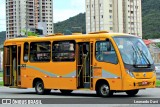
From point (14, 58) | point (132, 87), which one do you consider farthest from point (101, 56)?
point (14, 58)

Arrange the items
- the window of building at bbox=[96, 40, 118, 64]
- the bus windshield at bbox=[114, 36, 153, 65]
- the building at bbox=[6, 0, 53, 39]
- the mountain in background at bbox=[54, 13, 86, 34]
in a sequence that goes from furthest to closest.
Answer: the mountain in background at bbox=[54, 13, 86, 34] < the building at bbox=[6, 0, 53, 39] < the window of building at bbox=[96, 40, 118, 64] < the bus windshield at bbox=[114, 36, 153, 65]

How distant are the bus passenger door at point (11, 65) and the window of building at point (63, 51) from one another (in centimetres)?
302

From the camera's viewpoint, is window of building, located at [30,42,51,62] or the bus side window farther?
the bus side window

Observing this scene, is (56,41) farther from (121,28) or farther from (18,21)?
(121,28)

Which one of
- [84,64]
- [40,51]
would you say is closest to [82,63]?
[84,64]

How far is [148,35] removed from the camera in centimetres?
11556

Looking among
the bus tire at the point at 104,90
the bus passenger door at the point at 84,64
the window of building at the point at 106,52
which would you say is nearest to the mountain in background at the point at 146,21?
the bus passenger door at the point at 84,64

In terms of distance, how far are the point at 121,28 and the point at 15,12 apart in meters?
28.9

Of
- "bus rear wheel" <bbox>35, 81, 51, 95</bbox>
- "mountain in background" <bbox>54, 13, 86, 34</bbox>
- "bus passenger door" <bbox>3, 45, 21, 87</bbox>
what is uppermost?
"mountain in background" <bbox>54, 13, 86, 34</bbox>

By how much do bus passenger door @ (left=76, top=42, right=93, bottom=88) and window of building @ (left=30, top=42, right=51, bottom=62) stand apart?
6.82 feet

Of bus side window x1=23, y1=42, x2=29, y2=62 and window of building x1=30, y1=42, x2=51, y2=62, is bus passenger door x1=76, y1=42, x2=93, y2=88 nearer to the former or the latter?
window of building x1=30, y1=42, x2=51, y2=62

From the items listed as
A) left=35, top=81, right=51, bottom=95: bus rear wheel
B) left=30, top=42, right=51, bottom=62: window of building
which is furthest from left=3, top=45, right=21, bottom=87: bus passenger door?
left=35, top=81, right=51, bottom=95: bus rear wheel

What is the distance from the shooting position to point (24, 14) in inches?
3159

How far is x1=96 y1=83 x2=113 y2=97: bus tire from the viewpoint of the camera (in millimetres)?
18594
